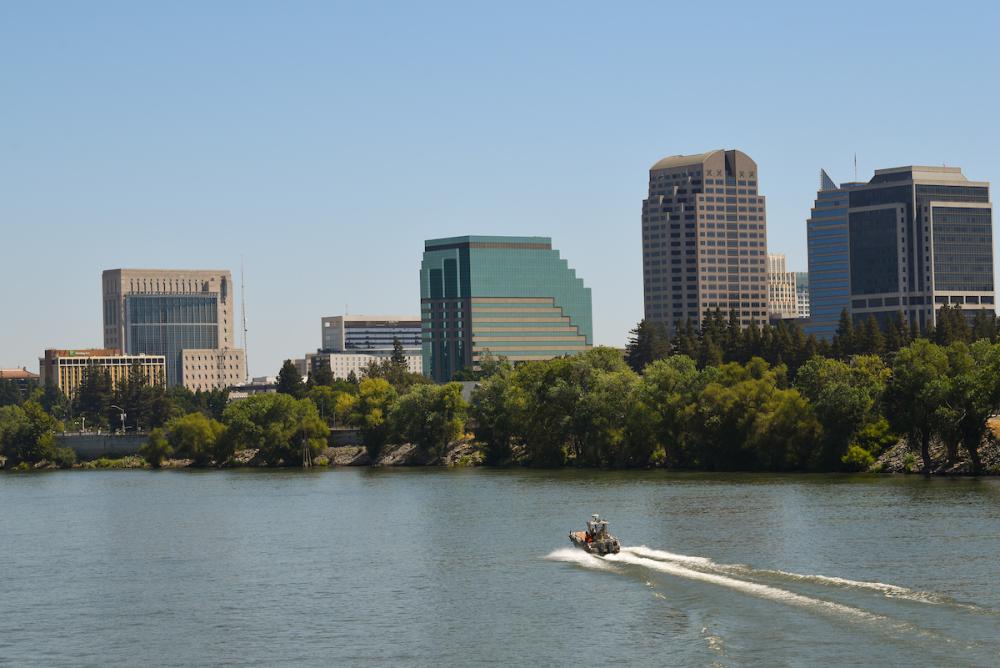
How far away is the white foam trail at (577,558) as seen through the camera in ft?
247

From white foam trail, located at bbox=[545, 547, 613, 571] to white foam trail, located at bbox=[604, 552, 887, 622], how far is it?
104cm

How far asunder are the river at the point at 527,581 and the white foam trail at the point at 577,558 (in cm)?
34

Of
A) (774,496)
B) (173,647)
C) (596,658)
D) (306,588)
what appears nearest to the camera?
(596,658)

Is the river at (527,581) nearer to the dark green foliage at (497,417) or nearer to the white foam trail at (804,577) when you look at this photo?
the white foam trail at (804,577)

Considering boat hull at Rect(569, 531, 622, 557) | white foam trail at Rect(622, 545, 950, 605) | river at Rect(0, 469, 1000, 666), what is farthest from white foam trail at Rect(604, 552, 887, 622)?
white foam trail at Rect(622, 545, 950, 605)

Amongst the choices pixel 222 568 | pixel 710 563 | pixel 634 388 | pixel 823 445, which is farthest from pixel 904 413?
pixel 222 568

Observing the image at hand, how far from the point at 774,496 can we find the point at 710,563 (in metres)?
38.1

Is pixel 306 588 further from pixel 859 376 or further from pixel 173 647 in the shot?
pixel 859 376

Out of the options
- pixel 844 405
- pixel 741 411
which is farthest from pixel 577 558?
pixel 741 411

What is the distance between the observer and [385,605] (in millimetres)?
66188

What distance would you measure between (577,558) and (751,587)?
1571cm

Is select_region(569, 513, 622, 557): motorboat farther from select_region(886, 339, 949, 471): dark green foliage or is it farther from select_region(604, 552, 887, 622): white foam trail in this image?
select_region(886, 339, 949, 471): dark green foliage

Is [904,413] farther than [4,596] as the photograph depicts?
Yes

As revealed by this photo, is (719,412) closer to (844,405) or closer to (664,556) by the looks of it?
(844,405)
